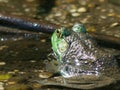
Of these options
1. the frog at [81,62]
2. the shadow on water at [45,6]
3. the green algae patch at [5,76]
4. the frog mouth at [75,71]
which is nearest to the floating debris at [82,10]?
the shadow on water at [45,6]

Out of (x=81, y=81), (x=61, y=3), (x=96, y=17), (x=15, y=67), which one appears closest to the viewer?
(x=81, y=81)

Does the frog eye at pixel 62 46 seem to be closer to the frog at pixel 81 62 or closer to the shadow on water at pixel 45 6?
the frog at pixel 81 62

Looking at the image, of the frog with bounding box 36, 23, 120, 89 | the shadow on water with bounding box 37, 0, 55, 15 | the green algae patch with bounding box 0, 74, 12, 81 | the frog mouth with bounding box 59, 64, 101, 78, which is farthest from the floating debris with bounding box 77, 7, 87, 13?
the green algae patch with bounding box 0, 74, 12, 81

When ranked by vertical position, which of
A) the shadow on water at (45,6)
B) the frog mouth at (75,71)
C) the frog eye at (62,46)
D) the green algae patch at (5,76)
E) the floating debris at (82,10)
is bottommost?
the frog mouth at (75,71)

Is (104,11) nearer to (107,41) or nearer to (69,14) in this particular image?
(69,14)

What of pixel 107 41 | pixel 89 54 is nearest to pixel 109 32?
pixel 107 41

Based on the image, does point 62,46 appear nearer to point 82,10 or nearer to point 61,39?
point 61,39

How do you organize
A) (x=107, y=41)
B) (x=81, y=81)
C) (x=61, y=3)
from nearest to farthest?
(x=81, y=81), (x=107, y=41), (x=61, y=3)

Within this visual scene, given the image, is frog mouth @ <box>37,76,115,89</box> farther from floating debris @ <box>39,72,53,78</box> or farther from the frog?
floating debris @ <box>39,72,53,78</box>
